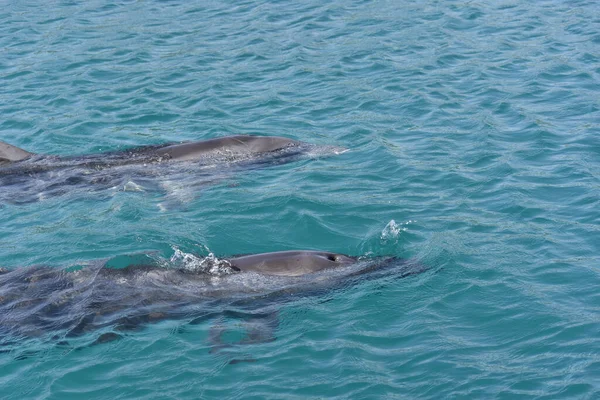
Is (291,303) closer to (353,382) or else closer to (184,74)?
(353,382)

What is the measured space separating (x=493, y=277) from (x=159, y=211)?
513 centimetres

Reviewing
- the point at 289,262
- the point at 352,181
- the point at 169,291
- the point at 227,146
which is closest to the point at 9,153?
the point at 227,146

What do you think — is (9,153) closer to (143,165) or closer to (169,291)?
(143,165)

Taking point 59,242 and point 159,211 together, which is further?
point 159,211

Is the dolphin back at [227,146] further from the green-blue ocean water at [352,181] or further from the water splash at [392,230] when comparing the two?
the water splash at [392,230]

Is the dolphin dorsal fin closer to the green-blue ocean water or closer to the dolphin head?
the green-blue ocean water

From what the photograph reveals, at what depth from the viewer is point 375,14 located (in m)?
22.7

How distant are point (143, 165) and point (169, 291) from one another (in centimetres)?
505

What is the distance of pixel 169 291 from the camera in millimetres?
10383

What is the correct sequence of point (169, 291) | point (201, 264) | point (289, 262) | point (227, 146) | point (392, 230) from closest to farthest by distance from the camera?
point (169, 291) < point (289, 262) < point (201, 264) < point (392, 230) < point (227, 146)

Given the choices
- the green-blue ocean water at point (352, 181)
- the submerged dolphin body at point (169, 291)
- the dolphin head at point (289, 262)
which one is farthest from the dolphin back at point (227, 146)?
the dolphin head at point (289, 262)

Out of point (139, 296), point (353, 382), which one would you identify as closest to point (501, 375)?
point (353, 382)

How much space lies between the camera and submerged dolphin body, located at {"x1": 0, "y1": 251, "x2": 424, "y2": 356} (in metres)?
9.81

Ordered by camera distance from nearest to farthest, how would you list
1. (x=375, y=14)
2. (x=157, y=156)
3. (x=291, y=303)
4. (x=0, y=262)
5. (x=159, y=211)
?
(x=291, y=303)
(x=0, y=262)
(x=159, y=211)
(x=157, y=156)
(x=375, y=14)
